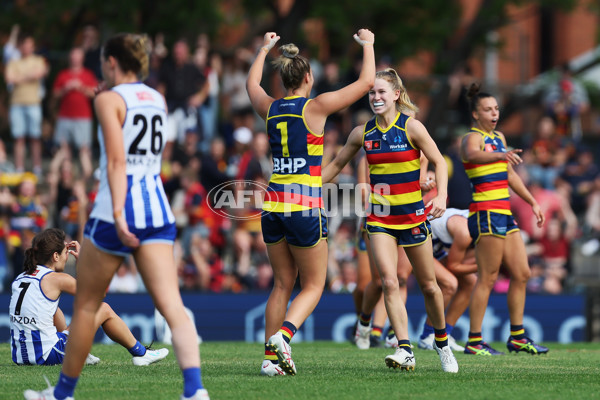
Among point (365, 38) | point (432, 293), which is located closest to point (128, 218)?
point (365, 38)

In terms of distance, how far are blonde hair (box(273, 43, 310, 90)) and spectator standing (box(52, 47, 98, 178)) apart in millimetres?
9868

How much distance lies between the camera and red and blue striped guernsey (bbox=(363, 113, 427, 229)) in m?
7.93

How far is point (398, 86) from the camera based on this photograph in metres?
8.05

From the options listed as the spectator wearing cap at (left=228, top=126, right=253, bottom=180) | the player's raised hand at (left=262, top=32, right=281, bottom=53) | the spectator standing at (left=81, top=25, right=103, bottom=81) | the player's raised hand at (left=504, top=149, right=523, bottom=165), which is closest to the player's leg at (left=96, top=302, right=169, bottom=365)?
the player's raised hand at (left=262, top=32, right=281, bottom=53)

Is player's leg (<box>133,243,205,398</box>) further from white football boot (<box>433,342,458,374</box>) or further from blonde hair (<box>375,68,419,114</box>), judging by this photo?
blonde hair (<box>375,68,419,114</box>)

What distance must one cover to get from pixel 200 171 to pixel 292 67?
9503 mm

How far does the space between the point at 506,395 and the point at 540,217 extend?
3629mm

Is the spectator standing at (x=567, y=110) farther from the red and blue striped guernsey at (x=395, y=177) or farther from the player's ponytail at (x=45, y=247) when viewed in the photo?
the player's ponytail at (x=45, y=247)

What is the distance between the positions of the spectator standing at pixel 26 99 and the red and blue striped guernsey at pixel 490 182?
9.83m

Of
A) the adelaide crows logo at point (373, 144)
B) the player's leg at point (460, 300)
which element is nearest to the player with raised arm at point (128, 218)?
the adelaide crows logo at point (373, 144)

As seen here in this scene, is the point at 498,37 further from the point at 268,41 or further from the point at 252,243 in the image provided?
the point at 268,41

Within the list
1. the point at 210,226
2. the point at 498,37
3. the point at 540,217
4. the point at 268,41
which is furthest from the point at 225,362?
the point at 498,37

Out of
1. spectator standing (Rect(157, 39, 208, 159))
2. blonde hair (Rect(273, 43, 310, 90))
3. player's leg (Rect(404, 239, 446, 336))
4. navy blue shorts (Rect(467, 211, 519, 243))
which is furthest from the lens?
spectator standing (Rect(157, 39, 208, 159))

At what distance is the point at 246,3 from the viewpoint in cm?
2306
